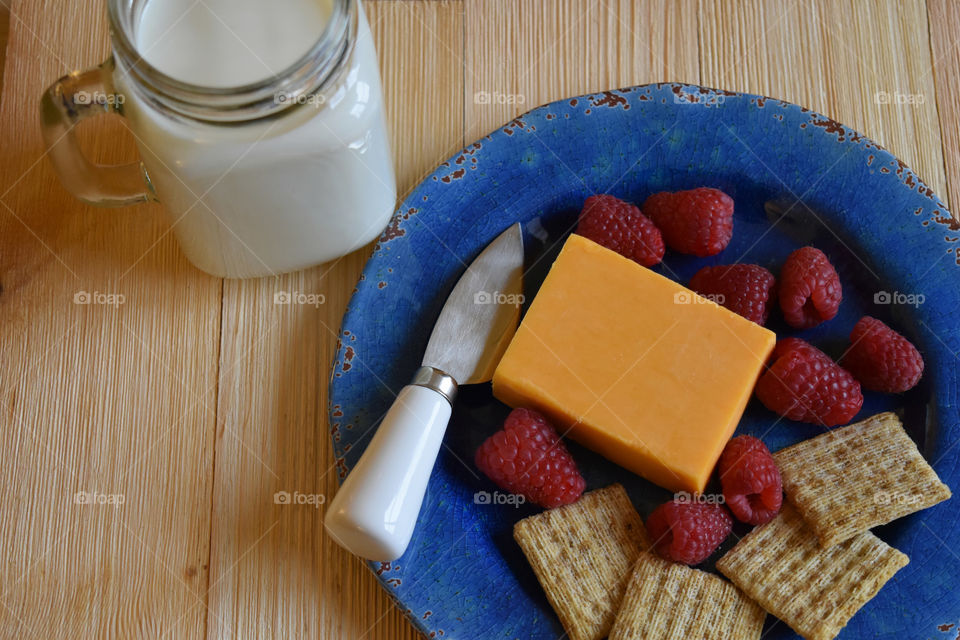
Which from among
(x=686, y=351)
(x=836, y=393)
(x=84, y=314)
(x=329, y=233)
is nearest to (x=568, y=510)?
(x=686, y=351)

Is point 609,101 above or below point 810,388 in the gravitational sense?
above

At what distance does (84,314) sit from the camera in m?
1.32

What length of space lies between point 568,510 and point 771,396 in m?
0.31

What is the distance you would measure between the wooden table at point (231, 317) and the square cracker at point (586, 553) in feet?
0.71

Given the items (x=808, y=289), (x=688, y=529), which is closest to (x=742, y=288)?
(x=808, y=289)

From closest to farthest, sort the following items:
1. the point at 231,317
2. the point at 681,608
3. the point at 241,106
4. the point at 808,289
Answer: the point at 241,106, the point at 681,608, the point at 808,289, the point at 231,317

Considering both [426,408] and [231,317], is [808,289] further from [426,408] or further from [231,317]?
[231,317]

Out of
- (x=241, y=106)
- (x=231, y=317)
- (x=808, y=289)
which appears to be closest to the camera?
(x=241, y=106)

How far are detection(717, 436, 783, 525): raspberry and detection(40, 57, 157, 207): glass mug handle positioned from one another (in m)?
0.85

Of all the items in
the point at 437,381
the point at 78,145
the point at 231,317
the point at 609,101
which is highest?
the point at 609,101

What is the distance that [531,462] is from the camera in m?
1.10

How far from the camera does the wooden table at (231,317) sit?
1.18 metres

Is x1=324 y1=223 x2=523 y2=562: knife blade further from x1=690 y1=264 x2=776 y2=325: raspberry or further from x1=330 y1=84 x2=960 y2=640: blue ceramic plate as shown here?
x1=690 y1=264 x2=776 y2=325: raspberry

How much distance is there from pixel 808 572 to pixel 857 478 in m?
0.14
